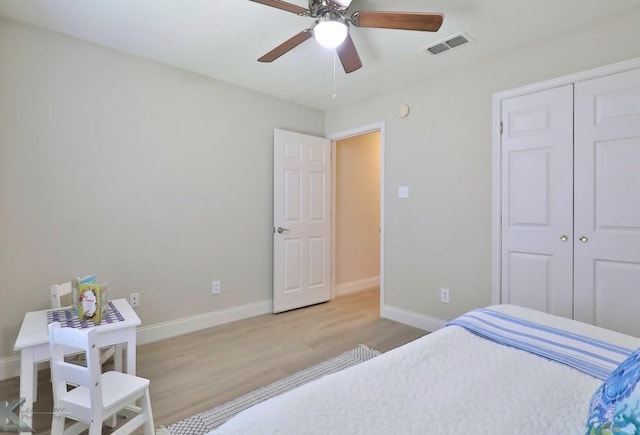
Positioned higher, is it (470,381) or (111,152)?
(111,152)

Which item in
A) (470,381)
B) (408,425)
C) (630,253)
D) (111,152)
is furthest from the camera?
(111,152)

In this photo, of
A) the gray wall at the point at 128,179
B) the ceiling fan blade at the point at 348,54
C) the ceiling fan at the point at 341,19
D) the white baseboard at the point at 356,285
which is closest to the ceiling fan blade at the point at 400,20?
the ceiling fan at the point at 341,19

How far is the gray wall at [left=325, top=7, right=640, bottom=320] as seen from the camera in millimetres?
2369

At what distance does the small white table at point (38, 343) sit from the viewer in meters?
1.51

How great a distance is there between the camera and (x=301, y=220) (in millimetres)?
3838

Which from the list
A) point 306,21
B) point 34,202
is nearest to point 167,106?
point 34,202

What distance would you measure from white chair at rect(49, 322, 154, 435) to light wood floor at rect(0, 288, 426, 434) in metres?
0.44

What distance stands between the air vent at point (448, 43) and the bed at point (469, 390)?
6.79 feet

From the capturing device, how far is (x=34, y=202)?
7.62 ft

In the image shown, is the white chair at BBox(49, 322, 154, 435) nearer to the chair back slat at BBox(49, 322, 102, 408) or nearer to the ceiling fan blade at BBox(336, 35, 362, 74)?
the chair back slat at BBox(49, 322, 102, 408)

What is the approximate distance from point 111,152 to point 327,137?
2409mm

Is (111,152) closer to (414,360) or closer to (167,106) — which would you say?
(167,106)

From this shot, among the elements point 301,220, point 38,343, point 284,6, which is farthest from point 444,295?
point 38,343

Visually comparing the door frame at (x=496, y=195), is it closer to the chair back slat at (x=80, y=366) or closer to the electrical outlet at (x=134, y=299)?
the chair back slat at (x=80, y=366)
